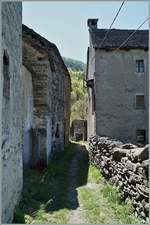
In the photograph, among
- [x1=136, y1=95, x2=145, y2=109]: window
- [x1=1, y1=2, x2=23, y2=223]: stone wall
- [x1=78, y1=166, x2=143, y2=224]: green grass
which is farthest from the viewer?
[x1=136, y1=95, x2=145, y2=109]: window

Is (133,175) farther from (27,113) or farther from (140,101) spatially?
(140,101)

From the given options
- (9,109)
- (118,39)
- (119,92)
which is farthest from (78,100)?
(9,109)

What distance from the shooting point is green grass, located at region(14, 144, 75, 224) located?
23.2ft

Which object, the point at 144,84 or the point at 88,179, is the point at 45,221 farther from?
the point at 144,84

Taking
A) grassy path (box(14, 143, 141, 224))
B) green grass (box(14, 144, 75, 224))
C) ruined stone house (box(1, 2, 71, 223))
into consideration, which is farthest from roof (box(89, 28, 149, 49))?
grassy path (box(14, 143, 141, 224))

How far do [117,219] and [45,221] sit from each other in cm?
145

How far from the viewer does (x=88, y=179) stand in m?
12.0

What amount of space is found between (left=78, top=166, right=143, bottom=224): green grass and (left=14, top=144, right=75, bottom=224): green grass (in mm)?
507

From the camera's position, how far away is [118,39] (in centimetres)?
2053

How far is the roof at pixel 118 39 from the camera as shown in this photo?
65.6 ft

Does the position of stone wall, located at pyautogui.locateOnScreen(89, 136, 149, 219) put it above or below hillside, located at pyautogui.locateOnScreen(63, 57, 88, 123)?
below

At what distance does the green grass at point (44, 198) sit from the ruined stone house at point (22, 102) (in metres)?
0.38

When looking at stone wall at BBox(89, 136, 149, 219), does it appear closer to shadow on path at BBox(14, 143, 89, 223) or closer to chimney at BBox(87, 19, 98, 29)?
shadow on path at BBox(14, 143, 89, 223)

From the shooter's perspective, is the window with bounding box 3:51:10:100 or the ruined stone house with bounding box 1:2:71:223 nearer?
the ruined stone house with bounding box 1:2:71:223
